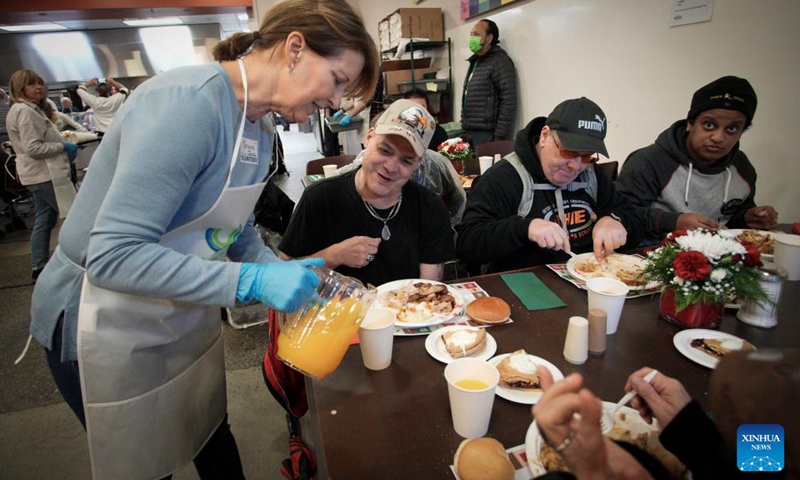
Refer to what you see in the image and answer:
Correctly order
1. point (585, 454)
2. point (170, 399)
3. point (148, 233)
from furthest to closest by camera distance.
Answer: point (170, 399) < point (148, 233) < point (585, 454)

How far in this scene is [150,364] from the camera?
1050 millimetres

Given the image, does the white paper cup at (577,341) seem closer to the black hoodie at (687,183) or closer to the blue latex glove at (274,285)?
the blue latex glove at (274,285)

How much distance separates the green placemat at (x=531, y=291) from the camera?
4.40 feet

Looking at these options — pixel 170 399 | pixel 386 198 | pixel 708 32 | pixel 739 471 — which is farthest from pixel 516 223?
pixel 708 32

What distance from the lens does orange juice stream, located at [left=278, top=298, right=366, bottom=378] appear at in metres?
0.92

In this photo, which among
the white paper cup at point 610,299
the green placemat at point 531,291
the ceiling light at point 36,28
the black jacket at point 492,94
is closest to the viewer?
the white paper cup at point 610,299

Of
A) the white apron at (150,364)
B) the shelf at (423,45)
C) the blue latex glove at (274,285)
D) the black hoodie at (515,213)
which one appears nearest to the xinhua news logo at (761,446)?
the blue latex glove at (274,285)

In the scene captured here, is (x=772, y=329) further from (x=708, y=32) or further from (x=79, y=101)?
(x=79, y=101)

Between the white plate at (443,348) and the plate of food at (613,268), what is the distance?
56cm

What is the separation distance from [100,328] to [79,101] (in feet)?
35.9

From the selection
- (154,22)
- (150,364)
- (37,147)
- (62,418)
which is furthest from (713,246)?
(154,22)

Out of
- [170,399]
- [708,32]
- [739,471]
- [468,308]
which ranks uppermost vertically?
[708,32]

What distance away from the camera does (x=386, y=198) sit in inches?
66.6

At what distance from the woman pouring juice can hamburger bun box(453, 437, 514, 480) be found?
1.50ft
